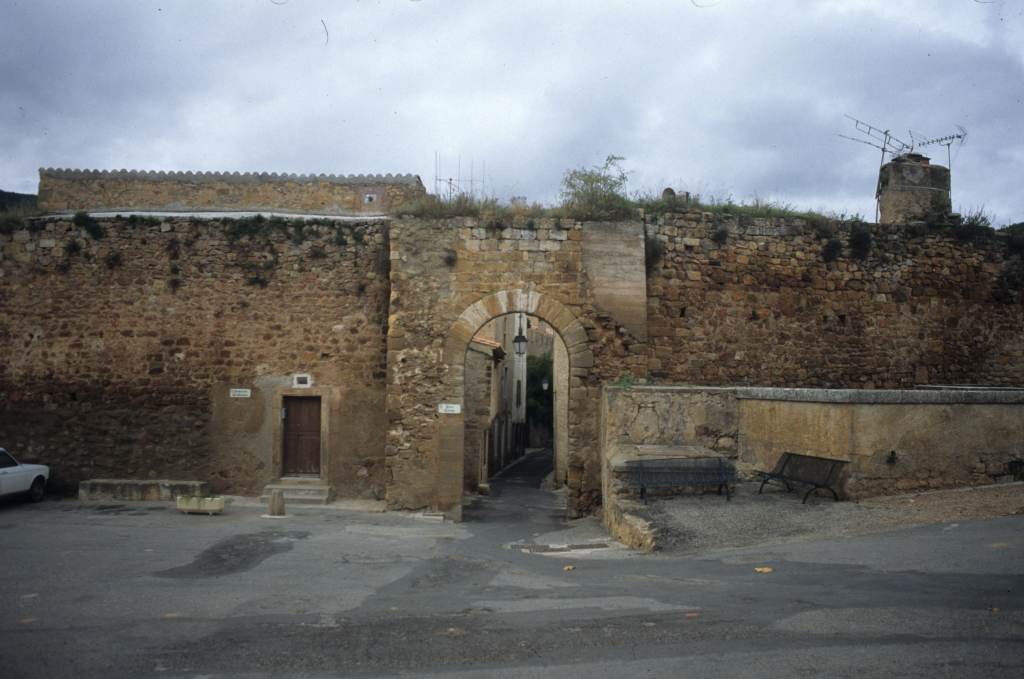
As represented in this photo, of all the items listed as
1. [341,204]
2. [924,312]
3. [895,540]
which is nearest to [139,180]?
Answer: [341,204]

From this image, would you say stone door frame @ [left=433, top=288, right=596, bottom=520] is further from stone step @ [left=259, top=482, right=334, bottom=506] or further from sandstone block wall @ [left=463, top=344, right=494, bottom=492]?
sandstone block wall @ [left=463, top=344, right=494, bottom=492]

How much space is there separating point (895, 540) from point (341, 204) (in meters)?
21.0

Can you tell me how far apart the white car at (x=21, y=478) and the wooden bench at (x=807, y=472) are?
1180cm

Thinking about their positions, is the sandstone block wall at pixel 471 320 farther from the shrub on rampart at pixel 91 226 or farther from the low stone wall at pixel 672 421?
the shrub on rampart at pixel 91 226

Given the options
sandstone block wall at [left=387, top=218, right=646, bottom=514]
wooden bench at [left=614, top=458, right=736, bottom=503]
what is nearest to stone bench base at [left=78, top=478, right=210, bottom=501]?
sandstone block wall at [left=387, top=218, right=646, bottom=514]

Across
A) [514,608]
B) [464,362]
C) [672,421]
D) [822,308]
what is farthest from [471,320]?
[514,608]

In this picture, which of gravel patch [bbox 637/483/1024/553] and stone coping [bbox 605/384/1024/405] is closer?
gravel patch [bbox 637/483/1024/553]

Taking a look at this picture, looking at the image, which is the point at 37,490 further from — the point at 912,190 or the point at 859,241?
the point at 912,190

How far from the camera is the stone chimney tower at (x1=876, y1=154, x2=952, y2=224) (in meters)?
16.6

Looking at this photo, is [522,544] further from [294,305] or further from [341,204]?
[341,204]

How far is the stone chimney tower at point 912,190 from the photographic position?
16594 millimetres

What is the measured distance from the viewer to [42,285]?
48.9 feet

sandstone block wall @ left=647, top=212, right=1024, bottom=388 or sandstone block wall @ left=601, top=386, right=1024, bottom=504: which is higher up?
sandstone block wall @ left=647, top=212, right=1024, bottom=388

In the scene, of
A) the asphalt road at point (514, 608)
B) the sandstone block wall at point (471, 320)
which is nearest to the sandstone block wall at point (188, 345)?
the sandstone block wall at point (471, 320)
